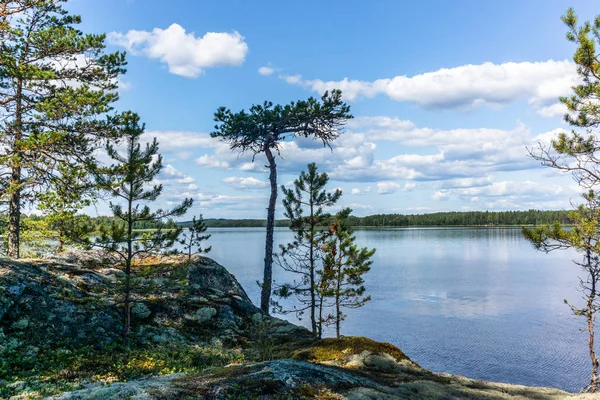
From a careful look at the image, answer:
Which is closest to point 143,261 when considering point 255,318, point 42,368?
point 255,318

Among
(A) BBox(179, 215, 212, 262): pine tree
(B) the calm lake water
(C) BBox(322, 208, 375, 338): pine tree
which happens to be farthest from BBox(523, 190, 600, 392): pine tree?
(A) BBox(179, 215, 212, 262): pine tree

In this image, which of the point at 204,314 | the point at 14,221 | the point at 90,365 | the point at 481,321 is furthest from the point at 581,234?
the point at 14,221

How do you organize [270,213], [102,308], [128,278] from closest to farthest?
[128,278], [102,308], [270,213]

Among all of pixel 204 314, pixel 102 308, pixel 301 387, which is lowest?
pixel 204 314

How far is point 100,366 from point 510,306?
31.9 meters

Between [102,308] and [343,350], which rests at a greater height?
[102,308]

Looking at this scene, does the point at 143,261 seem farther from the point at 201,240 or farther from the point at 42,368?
the point at 42,368

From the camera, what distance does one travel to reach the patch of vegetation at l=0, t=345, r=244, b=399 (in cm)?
721

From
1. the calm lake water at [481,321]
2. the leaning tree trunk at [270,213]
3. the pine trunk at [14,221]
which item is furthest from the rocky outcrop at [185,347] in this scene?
the calm lake water at [481,321]

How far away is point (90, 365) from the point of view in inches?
352

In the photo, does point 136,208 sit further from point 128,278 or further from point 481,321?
point 481,321

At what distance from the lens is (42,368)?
8.68 meters

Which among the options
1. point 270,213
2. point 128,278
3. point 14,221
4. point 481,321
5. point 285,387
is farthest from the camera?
point 481,321

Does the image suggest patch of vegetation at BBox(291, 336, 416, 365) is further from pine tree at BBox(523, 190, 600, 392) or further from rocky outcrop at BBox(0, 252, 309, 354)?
pine tree at BBox(523, 190, 600, 392)
